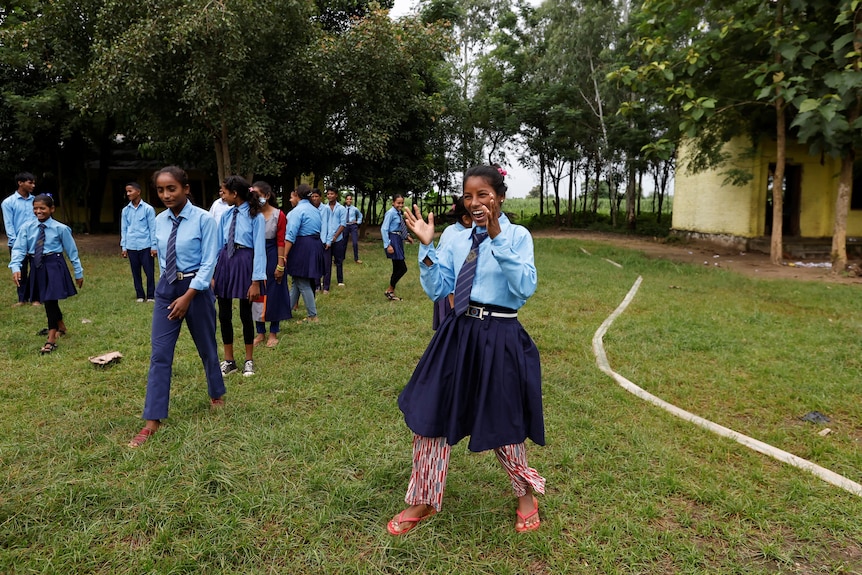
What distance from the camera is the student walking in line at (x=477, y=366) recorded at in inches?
99.3

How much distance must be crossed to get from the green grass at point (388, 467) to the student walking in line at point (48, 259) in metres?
0.48

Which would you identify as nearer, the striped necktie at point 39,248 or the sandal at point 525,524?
the sandal at point 525,524

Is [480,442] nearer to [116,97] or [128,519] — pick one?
[128,519]

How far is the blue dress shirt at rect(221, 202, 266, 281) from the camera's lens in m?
4.71

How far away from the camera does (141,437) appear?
361 centimetres

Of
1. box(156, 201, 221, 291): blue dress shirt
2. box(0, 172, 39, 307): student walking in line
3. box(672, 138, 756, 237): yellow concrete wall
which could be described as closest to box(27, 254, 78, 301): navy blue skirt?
box(0, 172, 39, 307): student walking in line

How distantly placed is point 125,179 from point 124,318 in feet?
57.2

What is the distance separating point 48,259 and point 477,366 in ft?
17.3

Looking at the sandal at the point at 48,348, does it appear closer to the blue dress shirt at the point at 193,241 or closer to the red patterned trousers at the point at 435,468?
the blue dress shirt at the point at 193,241

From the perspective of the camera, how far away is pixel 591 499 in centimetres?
302

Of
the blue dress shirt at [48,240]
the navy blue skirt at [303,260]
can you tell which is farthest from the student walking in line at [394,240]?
the blue dress shirt at [48,240]

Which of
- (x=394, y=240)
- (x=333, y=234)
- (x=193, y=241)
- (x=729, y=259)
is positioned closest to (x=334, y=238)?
(x=333, y=234)

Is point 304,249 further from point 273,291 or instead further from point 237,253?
point 237,253

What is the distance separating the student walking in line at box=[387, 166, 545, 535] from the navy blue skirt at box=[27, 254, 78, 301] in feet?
15.7
